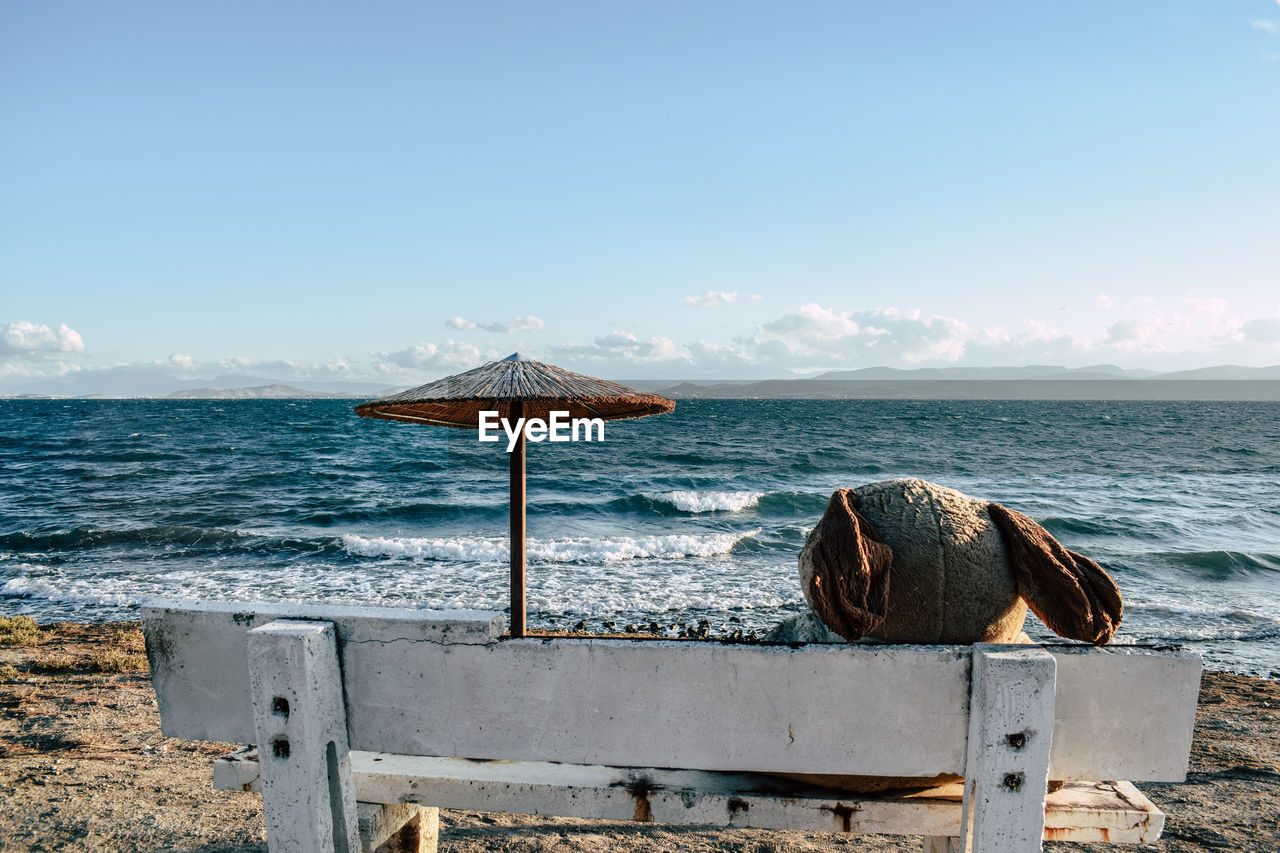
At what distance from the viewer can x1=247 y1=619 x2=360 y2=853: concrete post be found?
2174mm

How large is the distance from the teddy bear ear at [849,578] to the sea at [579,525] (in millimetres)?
2040

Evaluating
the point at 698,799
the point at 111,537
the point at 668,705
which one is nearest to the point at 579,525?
the point at 111,537

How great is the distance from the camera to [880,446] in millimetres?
42688

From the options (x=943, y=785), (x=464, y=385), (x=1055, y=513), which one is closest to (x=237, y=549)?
(x=464, y=385)

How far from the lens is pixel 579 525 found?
59.7ft

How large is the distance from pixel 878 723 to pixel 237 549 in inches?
611

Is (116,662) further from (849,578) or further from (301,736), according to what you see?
(849,578)

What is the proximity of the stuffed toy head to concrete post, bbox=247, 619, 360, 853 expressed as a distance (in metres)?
1.57

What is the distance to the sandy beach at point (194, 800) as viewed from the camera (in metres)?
4.30

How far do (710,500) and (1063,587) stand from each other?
19.3 meters

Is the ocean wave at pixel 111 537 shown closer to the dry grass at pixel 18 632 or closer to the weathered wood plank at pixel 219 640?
the dry grass at pixel 18 632

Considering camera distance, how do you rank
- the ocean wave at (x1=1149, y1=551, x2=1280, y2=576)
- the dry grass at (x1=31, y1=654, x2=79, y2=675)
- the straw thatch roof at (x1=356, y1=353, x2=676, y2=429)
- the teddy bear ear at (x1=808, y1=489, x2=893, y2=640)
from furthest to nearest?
1. the ocean wave at (x1=1149, y1=551, x2=1280, y2=576)
2. the dry grass at (x1=31, y1=654, x2=79, y2=675)
3. the straw thatch roof at (x1=356, y1=353, x2=676, y2=429)
4. the teddy bear ear at (x1=808, y1=489, x2=893, y2=640)

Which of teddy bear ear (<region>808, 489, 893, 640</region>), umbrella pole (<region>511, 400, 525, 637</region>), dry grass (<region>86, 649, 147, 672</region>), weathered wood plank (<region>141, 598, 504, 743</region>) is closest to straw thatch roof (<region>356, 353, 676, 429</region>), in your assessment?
umbrella pole (<region>511, 400, 525, 637</region>)

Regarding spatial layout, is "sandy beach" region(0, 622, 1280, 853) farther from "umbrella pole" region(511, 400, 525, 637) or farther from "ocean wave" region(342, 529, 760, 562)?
"ocean wave" region(342, 529, 760, 562)
